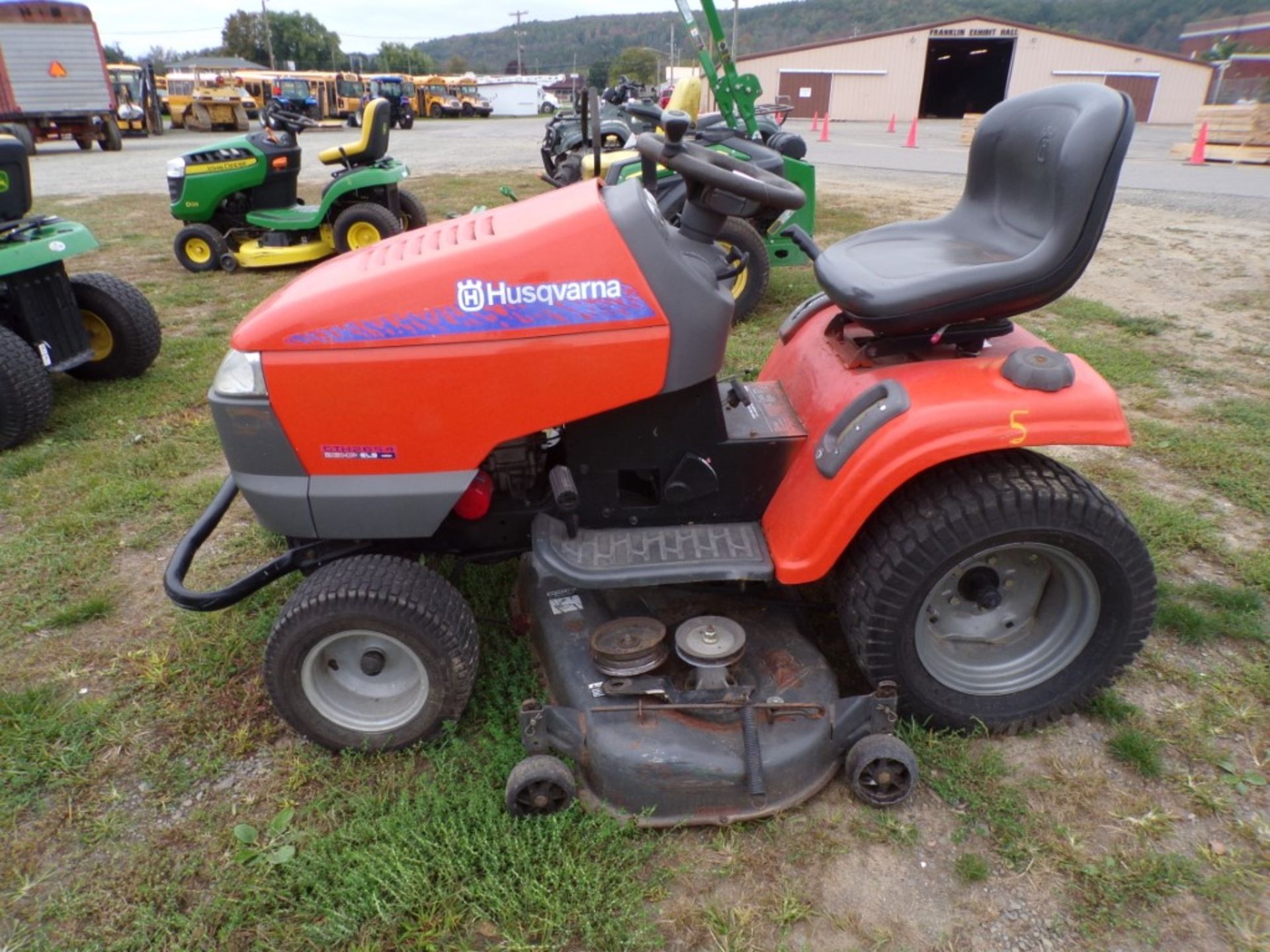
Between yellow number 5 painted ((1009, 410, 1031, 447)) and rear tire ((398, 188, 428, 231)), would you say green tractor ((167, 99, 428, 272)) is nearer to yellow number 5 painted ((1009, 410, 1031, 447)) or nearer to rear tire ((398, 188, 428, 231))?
rear tire ((398, 188, 428, 231))

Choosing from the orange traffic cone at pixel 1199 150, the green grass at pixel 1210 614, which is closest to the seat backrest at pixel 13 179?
the green grass at pixel 1210 614

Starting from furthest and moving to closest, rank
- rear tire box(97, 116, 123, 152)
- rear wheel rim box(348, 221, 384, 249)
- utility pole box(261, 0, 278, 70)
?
utility pole box(261, 0, 278, 70) → rear tire box(97, 116, 123, 152) → rear wheel rim box(348, 221, 384, 249)

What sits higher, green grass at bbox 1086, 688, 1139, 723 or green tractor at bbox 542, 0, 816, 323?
green tractor at bbox 542, 0, 816, 323

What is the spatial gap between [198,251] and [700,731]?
24.8 ft

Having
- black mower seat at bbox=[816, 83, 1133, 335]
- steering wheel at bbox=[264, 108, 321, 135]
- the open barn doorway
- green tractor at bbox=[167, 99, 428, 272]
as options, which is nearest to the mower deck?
black mower seat at bbox=[816, 83, 1133, 335]

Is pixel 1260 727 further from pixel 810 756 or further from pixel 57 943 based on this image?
pixel 57 943

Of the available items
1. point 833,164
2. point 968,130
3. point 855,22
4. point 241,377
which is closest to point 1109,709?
point 241,377

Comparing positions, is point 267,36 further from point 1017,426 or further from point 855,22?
point 1017,426

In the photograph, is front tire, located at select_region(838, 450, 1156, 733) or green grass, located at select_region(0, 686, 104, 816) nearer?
front tire, located at select_region(838, 450, 1156, 733)

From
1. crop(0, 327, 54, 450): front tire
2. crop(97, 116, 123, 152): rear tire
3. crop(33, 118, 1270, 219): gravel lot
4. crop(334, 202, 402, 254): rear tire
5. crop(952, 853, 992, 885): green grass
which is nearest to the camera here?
crop(952, 853, 992, 885): green grass

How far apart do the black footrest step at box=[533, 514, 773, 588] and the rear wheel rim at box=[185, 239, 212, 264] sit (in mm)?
6827

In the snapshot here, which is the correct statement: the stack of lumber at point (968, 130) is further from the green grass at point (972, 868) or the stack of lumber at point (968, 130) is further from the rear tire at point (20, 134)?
the green grass at point (972, 868)

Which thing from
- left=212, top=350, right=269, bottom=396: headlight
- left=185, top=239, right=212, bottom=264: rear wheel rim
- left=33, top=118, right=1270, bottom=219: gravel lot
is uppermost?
left=212, top=350, right=269, bottom=396: headlight

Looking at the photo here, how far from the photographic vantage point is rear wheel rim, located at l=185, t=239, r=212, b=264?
7734mm
